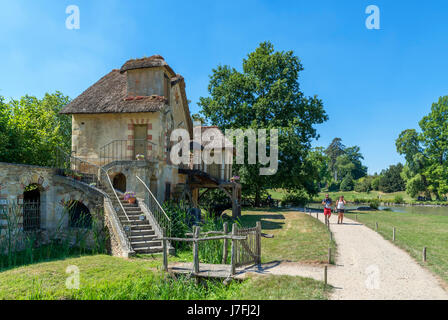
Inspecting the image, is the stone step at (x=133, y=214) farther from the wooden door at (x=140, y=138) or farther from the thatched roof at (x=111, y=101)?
the thatched roof at (x=111, y=101)

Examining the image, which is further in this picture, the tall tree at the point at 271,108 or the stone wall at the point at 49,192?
the tall tree at the point at 271,108

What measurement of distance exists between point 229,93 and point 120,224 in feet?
68.0

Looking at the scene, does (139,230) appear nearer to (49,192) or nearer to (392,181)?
(49,192)

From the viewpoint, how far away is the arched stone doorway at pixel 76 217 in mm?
12613

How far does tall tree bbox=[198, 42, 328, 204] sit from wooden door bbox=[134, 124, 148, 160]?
41.9 feet

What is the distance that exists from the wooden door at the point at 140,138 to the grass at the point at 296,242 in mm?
7784

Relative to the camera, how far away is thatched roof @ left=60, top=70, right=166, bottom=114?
16000mm

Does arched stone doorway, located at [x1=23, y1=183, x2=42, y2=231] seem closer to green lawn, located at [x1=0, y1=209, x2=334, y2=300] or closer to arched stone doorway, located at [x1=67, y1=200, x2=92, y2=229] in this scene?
arched stone doorway, located at [x1=67, y1=200, x2=92, y2=229]

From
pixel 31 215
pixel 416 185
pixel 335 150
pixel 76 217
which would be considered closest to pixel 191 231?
pixel 76 217

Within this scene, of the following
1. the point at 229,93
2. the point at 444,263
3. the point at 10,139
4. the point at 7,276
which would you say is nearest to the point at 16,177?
the point at 10,139

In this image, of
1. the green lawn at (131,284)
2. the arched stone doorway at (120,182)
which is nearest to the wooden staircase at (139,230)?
the green lawn at (131,284)

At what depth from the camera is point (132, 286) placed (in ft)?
24.1

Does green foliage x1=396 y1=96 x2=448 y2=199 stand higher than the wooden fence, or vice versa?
green foliage x1=396 y1=96 x2=448 y2=199

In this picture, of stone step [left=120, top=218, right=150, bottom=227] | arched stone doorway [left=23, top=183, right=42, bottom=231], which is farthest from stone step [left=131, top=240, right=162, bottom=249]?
arched stone doorway [left=23, top=183, right=42, bottom=231]
